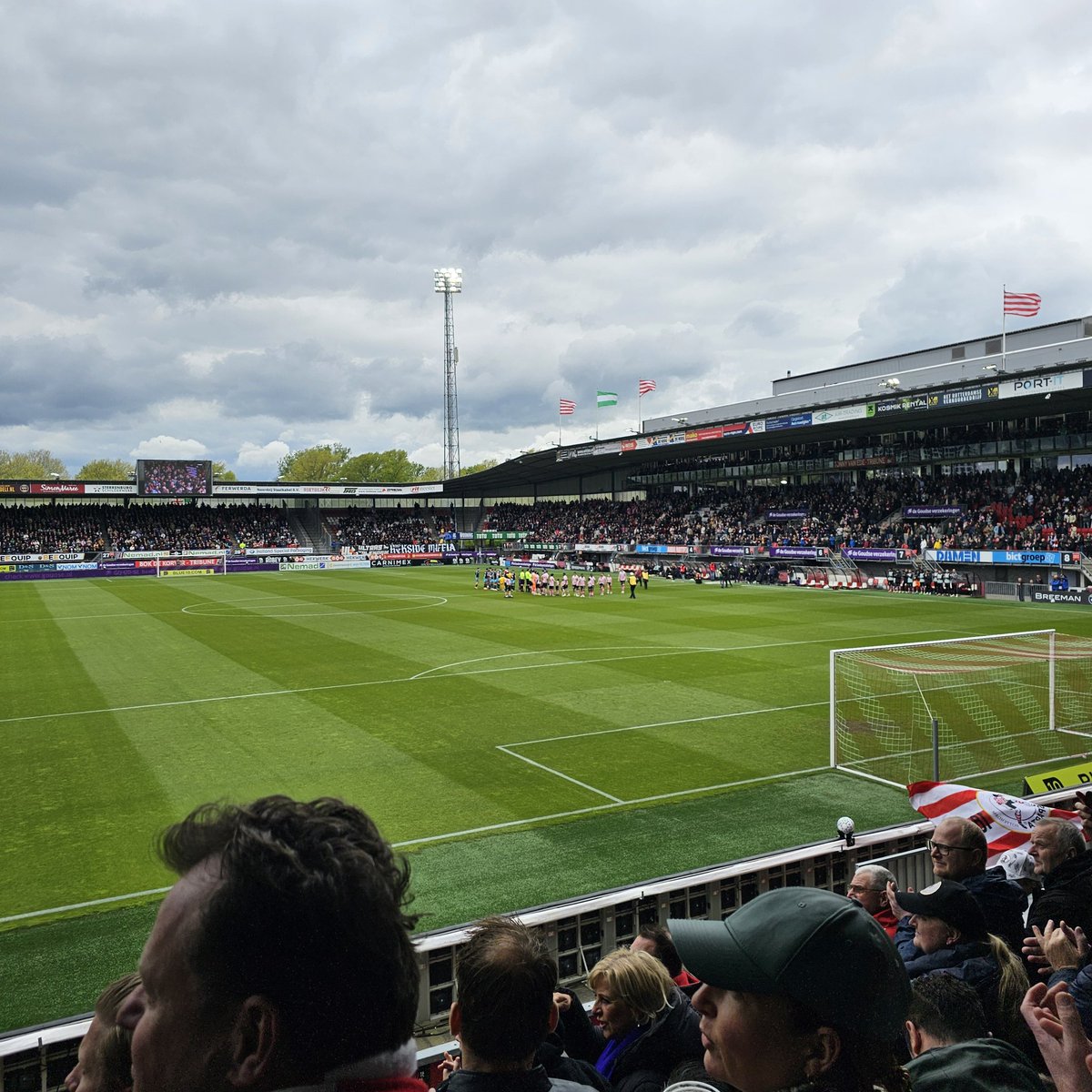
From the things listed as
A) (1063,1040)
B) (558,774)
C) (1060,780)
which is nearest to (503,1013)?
(1063,1040)

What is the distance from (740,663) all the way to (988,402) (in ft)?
98.1

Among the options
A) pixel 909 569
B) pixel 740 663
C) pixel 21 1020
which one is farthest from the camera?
pixel 909 569

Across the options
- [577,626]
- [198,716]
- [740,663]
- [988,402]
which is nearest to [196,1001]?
[198,716]

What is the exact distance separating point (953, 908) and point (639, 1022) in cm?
159

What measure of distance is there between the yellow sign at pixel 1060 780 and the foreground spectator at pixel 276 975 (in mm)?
9821

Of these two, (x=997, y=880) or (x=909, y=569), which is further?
(x=909, y=569)

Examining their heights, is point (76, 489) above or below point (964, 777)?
above

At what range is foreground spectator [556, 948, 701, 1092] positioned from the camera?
3.56m

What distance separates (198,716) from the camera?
18.3 metres

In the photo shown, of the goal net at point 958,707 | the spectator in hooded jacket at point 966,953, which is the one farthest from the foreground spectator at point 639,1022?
the goal net at point 958,707

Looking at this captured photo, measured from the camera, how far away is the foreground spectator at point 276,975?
146 centimetres

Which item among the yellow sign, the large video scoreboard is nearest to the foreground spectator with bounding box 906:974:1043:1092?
the yellow sign

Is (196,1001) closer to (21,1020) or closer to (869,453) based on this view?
(21,1020)

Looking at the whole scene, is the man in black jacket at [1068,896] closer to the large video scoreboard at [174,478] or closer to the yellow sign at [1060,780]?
the yellow sign at [1060,780]
